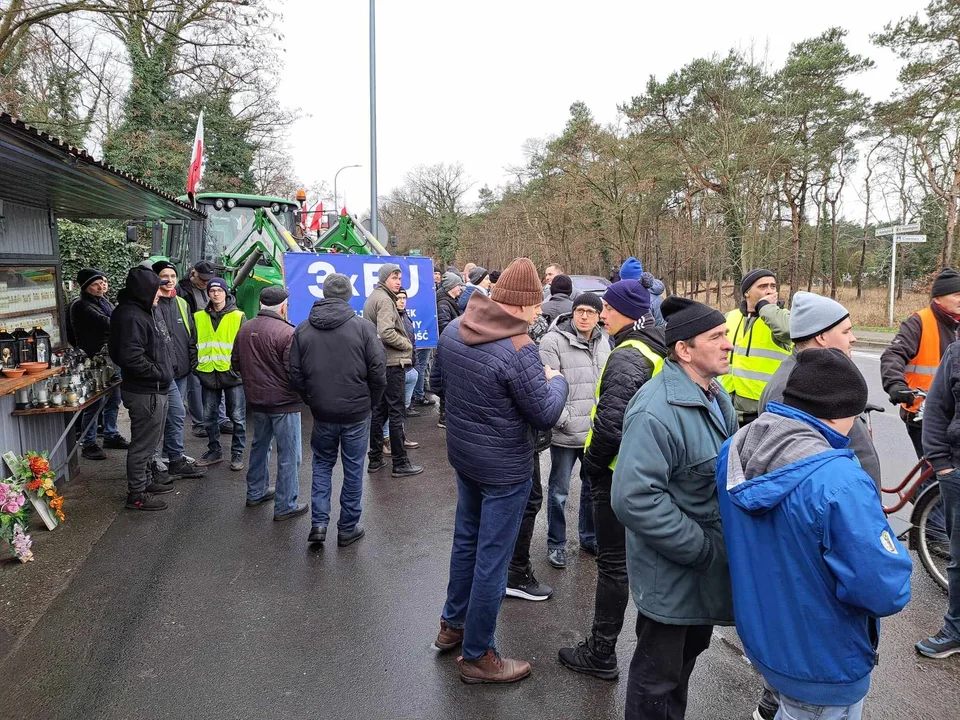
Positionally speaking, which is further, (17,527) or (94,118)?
(94,118)

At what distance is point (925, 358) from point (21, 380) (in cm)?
646

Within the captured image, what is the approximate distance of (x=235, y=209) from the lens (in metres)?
11.2

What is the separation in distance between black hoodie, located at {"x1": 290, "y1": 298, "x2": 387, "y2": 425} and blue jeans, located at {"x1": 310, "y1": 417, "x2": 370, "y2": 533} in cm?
10

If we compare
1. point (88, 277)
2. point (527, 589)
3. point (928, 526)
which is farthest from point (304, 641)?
point (88, 277)

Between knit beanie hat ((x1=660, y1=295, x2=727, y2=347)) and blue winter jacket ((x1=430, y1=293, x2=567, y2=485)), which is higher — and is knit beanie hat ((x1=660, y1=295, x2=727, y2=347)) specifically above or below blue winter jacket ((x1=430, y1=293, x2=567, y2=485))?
above

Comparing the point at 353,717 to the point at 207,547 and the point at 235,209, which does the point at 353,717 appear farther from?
the point at 235,209

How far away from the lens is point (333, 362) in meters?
4.48

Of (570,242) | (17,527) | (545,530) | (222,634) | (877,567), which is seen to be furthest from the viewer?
(570,242)

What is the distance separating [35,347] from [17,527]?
1643mm

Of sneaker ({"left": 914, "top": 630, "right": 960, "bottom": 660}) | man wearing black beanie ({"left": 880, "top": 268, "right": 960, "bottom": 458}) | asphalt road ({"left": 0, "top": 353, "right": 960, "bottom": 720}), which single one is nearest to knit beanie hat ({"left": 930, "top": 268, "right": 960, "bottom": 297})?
man wearing black beanie ({"left": 880, "top": 268, "right": 960, "bottom": 458})

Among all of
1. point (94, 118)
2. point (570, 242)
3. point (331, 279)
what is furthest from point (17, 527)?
point (570, 242)

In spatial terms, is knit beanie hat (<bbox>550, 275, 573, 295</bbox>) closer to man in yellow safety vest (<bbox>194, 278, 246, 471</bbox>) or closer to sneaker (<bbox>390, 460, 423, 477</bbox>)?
sneaker (<bbox>390, 460, 423, 477</bbox>)

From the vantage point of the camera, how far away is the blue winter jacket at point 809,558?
1682mm

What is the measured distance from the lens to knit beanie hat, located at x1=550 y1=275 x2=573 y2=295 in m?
6.09
